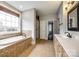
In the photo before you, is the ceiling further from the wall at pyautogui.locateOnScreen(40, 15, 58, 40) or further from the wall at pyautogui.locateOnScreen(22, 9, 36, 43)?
the wall at pyautogui.locateOnScreen(40, 15, 58, 40)

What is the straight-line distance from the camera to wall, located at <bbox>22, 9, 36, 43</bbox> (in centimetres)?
608

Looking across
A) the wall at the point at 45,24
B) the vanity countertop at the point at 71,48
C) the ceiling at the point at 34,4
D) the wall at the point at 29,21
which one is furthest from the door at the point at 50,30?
the vanity countertop at the point at 71,48

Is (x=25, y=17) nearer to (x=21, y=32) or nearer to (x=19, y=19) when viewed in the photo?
(x=19, y=19)

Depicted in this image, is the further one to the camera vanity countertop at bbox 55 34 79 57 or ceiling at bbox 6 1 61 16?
ceiling at bbox 6 1 61 16

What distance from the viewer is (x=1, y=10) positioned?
376 cm

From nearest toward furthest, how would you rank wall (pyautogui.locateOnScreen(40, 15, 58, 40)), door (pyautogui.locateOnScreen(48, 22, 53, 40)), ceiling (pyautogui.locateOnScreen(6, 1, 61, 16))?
ceiling (pyautogui.locateOnScreen(6, 1, 61, 16)), wall (pyautogui.locateOnScreen(40, 15, 58, 40)), door (pyautogui.locateOnScreen(48, 22, 53, 40))

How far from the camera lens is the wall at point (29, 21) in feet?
19.9

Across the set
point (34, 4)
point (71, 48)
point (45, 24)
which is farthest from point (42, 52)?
point (45, 24)

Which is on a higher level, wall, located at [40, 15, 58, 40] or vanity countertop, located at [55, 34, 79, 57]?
wall, located at [40, 15, 58, 40]

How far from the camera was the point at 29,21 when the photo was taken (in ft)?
20.1

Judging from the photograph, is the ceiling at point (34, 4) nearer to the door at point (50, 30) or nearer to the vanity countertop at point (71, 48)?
the door at point (50, 30)

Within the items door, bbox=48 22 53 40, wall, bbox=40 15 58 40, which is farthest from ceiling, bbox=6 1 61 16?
door, bbox=48 22 53 40

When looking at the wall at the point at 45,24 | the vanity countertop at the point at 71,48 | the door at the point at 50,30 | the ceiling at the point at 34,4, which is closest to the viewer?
the vanity countertop at the point at 71,48

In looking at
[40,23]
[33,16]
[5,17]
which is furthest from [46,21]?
[5,17]
